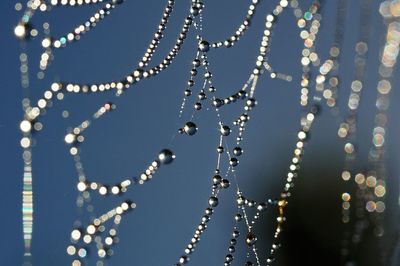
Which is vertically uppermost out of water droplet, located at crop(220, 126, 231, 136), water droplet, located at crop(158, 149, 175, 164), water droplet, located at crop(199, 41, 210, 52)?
water droplet, located at crop(199, 41, 210, 52)

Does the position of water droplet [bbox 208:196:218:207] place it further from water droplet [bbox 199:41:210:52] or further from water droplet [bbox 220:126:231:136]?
water droplet [bbox 199:41:210:52]

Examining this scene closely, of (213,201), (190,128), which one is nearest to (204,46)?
(190,128)

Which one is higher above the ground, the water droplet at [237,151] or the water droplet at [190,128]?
the water droplet at [190,128]

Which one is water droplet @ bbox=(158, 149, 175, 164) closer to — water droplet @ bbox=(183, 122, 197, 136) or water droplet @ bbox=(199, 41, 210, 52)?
water droplet @ bbox=(183, 122, 197, 136)

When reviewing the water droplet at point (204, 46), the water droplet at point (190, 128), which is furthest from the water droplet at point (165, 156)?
the water droplet at point (204, 46)

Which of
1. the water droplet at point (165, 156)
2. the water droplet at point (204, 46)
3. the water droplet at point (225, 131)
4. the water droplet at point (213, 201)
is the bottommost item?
the water droplet at point (213, 201)

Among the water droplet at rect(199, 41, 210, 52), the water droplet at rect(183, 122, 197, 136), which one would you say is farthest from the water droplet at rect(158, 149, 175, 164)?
the water droplet at rect(199, 41, 210, 52)

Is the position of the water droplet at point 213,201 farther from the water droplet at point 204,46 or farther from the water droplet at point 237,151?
the water droplet at point 204,46

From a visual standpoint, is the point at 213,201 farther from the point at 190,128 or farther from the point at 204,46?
the point at 204,46

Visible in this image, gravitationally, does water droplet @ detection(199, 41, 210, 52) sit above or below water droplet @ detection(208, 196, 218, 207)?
above

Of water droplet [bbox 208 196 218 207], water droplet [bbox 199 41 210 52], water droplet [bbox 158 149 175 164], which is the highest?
water droplet [bbox 199 41 210 52]

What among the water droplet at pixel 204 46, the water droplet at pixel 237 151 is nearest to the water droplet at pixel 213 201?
the water droplet at pixel 237 151
